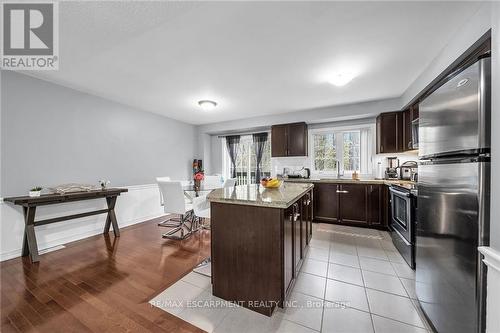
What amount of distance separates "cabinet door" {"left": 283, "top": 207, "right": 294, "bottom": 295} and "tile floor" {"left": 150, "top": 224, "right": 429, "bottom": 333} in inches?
9.5

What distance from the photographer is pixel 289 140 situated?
4.55 metres

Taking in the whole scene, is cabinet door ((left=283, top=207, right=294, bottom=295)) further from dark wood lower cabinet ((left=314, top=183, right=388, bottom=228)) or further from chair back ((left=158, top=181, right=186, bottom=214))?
dark wood lower cabinet ((left=314, top=183, right=388, bottom=228))

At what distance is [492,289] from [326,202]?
2.98m

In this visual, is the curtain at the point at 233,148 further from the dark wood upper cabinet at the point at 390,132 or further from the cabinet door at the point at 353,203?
the dark wood upper cabinet at the point at 390,132

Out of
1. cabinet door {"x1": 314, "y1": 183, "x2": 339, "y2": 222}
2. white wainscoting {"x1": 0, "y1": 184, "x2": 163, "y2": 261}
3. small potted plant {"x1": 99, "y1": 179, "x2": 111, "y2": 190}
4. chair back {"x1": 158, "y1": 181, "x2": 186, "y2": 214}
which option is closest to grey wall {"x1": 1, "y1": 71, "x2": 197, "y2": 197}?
small potted plant {"x1": 99, "y1": 179, "x2": 111, "y2": 190}

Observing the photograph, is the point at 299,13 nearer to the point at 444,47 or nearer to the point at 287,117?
the point at 444,47

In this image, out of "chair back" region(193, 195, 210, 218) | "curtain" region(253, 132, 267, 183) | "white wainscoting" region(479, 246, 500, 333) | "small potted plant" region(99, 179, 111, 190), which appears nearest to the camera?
"white wainscoting" region(479, 246, 500, 333)

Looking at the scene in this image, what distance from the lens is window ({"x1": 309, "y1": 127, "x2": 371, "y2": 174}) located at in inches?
166

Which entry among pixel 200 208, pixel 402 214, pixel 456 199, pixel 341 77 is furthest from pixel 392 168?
pixel 200 208

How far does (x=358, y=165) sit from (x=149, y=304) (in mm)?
4455

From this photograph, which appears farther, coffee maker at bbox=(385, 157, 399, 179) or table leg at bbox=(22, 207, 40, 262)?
coffee maker at bbox=(385, 157, 399, 179)

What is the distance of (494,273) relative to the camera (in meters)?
0.94

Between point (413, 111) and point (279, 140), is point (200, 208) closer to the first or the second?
point (279, 140)

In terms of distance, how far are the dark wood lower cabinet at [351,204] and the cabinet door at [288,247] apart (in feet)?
8.04
